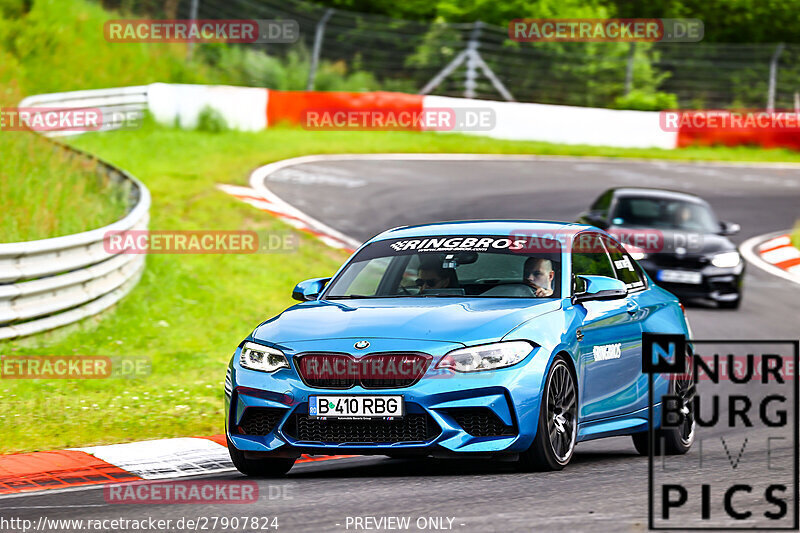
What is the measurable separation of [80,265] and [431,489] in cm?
668

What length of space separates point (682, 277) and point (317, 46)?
1706cm

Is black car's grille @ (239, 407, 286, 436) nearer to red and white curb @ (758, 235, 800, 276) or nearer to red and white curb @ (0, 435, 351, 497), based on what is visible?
red and white curb @ (0, 435, 351, 497)

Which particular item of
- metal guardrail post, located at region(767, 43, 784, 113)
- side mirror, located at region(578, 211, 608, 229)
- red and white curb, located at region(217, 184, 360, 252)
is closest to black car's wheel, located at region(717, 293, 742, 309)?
side mirror, located at region(578, 211, 608, 229)

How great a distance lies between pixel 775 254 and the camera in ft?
70.6

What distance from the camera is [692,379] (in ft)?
30.7

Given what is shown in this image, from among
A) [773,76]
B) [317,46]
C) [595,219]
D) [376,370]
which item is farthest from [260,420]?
[773,76]

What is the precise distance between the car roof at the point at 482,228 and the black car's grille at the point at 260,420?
1877 mm

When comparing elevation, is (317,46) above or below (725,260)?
above

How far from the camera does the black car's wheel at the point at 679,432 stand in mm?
8938

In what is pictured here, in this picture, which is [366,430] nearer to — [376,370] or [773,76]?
[376,370]

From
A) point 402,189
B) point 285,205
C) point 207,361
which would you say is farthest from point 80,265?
point 402,189

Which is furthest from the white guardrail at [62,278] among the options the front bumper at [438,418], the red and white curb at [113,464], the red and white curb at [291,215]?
the front bumper at [438,418]

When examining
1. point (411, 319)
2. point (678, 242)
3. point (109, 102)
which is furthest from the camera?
point (109, 102)

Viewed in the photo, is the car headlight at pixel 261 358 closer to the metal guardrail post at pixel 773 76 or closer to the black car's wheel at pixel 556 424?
the black car's wheel at pixel 556 424
